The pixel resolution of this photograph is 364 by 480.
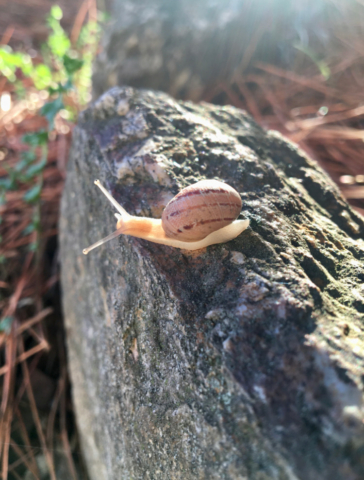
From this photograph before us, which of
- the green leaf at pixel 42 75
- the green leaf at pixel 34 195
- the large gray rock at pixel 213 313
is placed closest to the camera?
the large gray rock at pixel 213 313

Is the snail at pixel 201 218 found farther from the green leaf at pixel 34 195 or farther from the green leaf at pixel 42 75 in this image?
the green leaf at pixel 42 75

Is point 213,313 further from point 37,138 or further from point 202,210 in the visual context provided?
point 37,138

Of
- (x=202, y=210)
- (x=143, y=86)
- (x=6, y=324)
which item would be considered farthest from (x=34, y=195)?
(x=202, y=210)

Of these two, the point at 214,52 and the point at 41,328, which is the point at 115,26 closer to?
the point at 214,52

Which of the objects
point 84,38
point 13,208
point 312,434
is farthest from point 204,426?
point 84,38

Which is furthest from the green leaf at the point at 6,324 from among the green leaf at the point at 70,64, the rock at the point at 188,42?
the rock at the point at 188,42

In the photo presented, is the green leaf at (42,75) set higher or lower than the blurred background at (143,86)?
higher

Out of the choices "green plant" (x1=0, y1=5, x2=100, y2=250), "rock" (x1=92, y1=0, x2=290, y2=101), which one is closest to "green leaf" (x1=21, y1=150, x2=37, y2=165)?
"green plant" (x1=0, y1=5, x2=100, y2=250)
